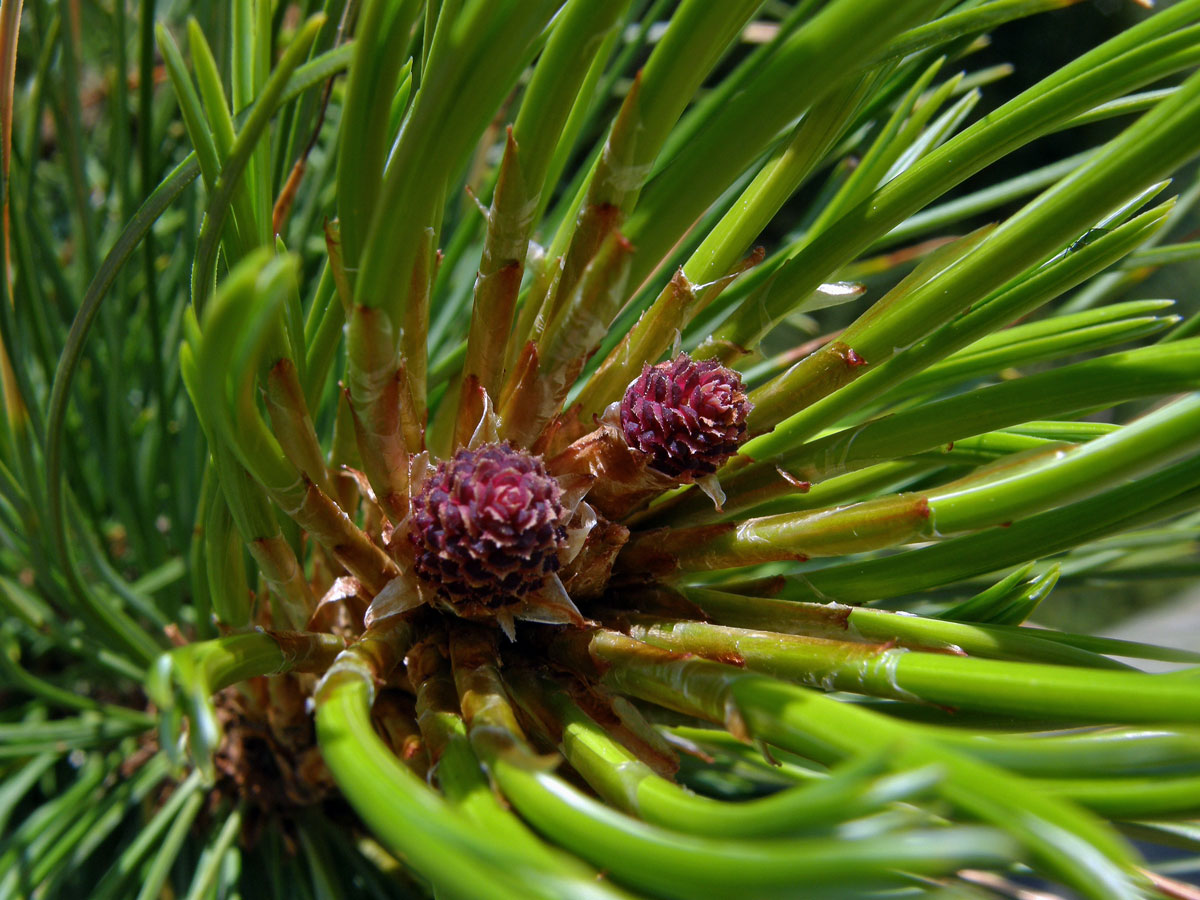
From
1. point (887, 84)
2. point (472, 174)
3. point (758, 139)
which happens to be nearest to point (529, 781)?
point (758, 139)

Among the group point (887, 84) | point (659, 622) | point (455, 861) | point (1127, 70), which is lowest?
point (455, 861)

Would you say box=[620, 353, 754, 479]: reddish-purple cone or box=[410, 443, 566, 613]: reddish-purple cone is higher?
box=[620, 353, 754, 479]: reddish-purple cone

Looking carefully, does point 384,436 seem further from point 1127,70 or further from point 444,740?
point 1127,70

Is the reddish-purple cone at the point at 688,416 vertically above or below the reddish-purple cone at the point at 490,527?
above
